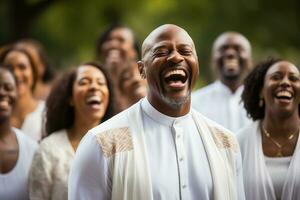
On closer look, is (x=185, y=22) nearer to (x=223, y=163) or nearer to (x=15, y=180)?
(x=15, y=180)

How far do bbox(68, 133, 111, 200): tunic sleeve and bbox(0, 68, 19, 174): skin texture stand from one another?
6.70 ft

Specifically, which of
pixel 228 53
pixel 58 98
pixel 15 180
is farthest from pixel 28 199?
pixel 228 53

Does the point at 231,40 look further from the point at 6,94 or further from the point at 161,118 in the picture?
the point at 161,118

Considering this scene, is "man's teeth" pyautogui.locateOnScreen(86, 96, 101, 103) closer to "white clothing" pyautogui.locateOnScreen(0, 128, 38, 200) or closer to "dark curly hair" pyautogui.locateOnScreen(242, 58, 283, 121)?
"white clothing" pyautogui.locateOnScreen(0, 128, 38, 200)

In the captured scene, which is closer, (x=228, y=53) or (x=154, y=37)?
(x=154, y=37)

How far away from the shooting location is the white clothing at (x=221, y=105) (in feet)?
30.2

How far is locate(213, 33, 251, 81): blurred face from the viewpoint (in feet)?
31.8

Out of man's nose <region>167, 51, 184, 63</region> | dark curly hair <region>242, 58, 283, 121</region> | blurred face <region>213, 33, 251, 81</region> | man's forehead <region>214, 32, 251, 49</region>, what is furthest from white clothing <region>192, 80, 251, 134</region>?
man's nose <region>167, 51, 184, 63</region>

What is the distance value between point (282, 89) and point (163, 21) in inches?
488

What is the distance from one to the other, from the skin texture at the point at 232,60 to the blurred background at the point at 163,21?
7906 mm

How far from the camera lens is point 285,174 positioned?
23.4ft

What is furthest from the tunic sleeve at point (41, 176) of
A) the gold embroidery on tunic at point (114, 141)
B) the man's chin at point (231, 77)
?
the man's chin at point (231, 77)

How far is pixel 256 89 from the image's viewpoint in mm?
7957

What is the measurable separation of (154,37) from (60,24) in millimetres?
14199
